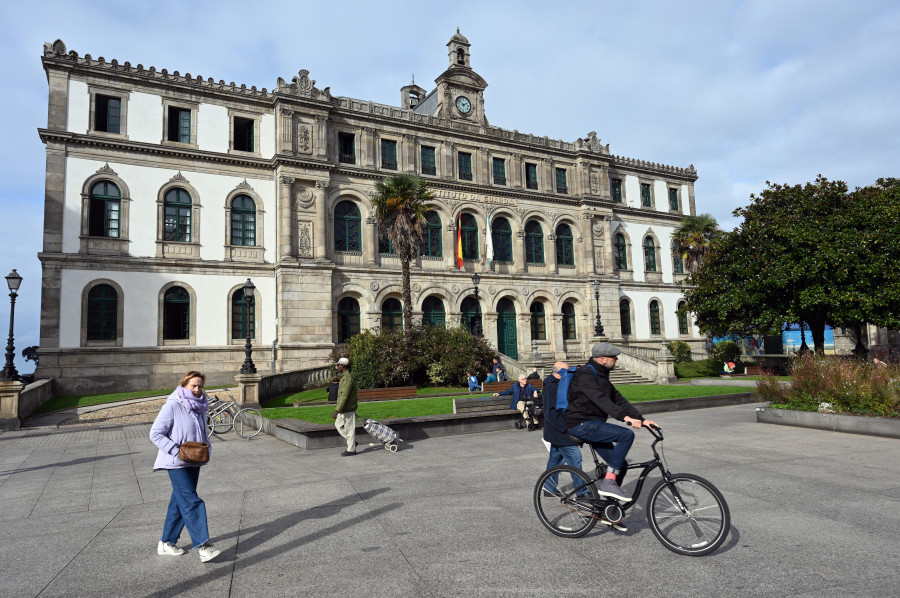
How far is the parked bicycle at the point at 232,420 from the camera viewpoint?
14758 mm

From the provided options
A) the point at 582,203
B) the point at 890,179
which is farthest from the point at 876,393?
the point at 582,203

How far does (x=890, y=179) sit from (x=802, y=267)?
7.03 meters

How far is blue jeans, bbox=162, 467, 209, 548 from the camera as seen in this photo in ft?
18.1

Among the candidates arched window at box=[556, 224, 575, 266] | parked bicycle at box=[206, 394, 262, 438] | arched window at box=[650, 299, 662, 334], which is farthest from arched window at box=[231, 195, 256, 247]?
arched window at box=[650, 299, 662, 334]

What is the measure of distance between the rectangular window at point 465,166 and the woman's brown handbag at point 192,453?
1263 inches

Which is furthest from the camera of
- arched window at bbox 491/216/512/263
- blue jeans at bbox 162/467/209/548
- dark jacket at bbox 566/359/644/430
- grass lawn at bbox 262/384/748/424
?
arched window at bbox 491/216/512/263

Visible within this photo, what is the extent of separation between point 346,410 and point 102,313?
68.0ft

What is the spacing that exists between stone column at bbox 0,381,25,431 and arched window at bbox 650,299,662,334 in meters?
38.4

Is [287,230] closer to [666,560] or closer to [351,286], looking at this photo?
[351,286]

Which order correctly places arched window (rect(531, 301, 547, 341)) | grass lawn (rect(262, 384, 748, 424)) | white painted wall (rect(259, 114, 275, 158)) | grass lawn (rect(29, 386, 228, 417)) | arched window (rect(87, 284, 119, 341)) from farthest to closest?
arched window (rect(531, 301, 547, 341))
white painted wall (rect(259, 114, 275, 158))
arched window (rect(87, 284, 119, 341))
grass lawn (rect(29, 386, 228, 417))
grass lawn (rect(262, 384, 748, 424))

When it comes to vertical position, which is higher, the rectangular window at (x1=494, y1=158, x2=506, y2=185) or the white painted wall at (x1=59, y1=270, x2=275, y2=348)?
the rectangular window at (x1=494, y1=158, x2=506, y2=185)

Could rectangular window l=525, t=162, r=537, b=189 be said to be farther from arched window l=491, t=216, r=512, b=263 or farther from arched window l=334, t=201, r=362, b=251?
arched window l=334, t=201, r=362, b=251

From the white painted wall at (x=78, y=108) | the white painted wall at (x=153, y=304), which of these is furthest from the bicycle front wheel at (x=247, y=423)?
the white painted wall at (x=78, y=108)

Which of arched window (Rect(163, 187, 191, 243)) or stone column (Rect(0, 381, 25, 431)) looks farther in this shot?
arched window (Rect(163, 187, 191, 243))
